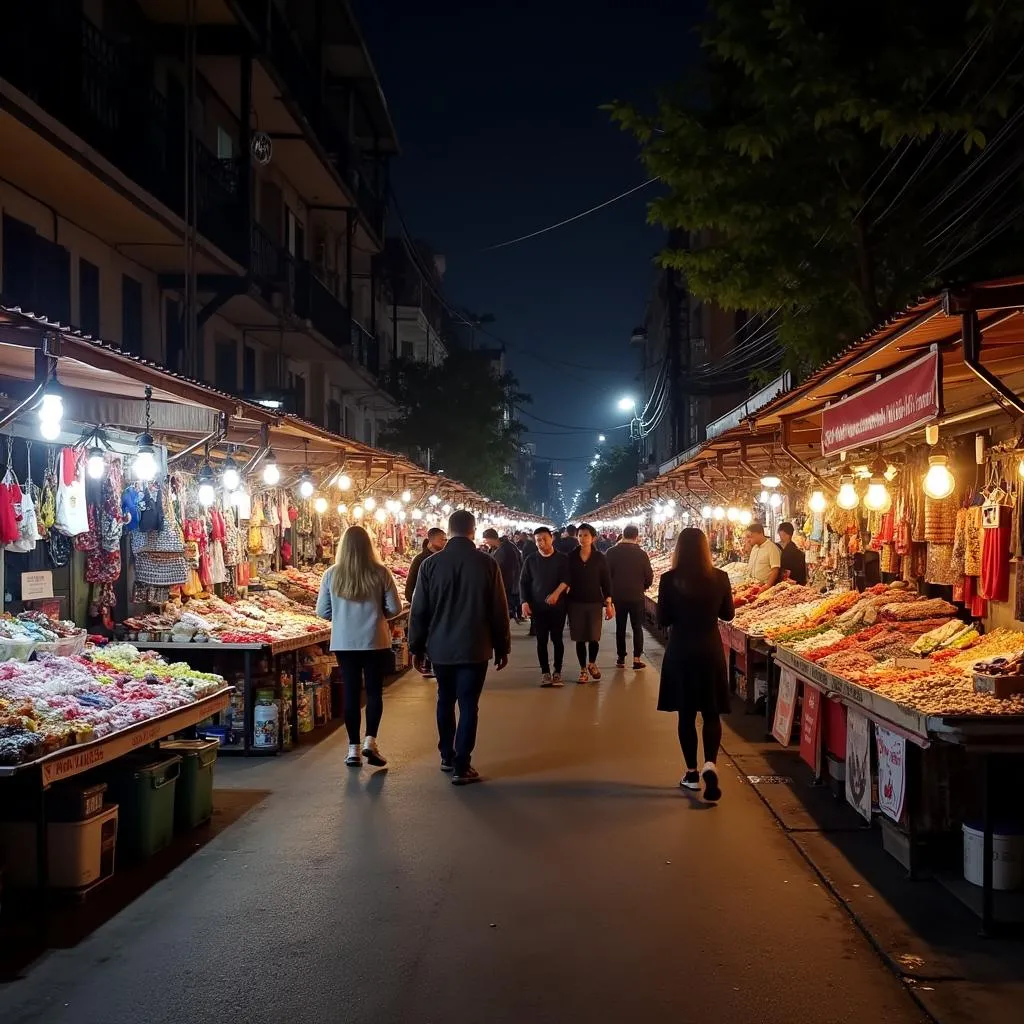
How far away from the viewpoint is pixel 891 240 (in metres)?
13.6

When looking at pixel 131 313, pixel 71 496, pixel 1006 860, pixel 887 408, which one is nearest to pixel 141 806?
pixel 71 496

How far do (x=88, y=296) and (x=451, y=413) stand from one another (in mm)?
27673

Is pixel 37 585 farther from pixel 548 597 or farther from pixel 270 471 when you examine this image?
pixel 548 597

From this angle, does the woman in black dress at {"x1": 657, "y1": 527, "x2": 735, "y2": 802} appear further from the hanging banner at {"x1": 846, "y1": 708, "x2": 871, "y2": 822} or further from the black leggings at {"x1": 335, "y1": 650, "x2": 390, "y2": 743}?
the black leggings at {"x1": 335, "y1": 650, "x2": 390, "y2": 743}

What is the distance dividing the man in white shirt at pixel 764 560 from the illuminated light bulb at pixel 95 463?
403 inches

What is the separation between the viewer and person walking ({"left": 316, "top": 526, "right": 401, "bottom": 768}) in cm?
977

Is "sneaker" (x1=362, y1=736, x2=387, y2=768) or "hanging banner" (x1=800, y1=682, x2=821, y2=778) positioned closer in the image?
"hanging banner" (x1=800, y1=682, x2=821, y2=778)

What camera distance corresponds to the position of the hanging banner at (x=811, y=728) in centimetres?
918

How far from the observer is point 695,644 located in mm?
8852

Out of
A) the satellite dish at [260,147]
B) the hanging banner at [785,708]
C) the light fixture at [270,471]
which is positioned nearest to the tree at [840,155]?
the hanging banner at [785,708]

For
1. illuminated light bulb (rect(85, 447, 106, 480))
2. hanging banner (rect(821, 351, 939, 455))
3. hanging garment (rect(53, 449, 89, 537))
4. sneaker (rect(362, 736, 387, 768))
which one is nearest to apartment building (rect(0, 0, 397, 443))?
illuminated light bulb (rect(85, 447, 106, 480))

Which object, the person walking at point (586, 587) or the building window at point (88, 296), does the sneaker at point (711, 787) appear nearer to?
the person walking at point (586, 587)

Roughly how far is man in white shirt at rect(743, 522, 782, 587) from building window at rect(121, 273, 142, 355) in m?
9.78

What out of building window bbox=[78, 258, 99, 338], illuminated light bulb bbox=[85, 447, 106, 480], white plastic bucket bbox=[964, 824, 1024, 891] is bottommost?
white plastic bucket bbox=[964, 824, 1024, 891]
